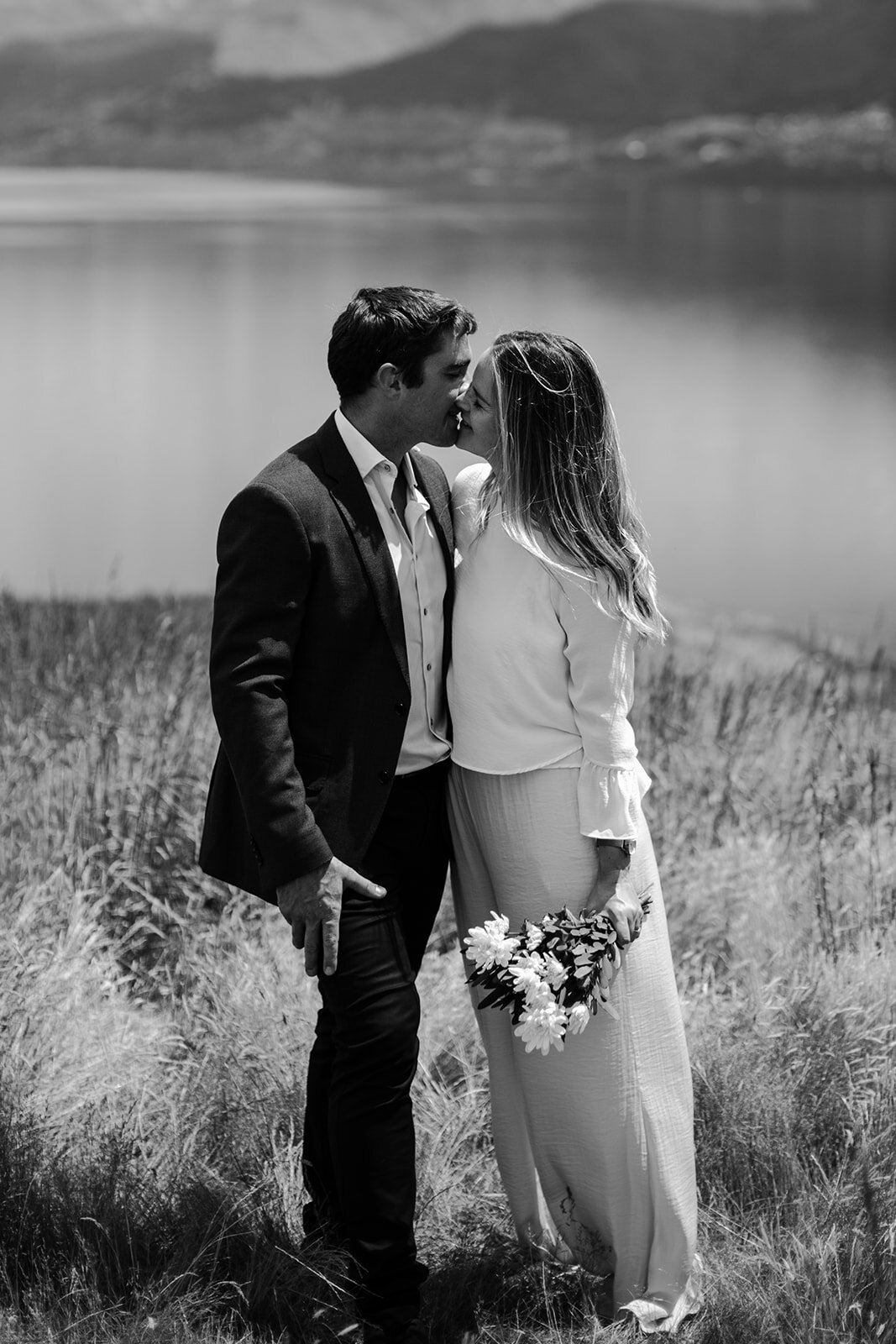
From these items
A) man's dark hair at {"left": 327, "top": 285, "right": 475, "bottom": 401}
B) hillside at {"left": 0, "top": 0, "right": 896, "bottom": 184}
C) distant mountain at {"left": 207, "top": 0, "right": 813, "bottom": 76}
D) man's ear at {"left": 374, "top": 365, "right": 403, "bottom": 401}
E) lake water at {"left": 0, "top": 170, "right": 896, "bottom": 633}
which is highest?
distant mountain at {"left": 207, "top": 0, "right": 813, "bottom": 76}

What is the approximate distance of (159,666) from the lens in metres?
6.96

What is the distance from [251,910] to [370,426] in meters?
2.15

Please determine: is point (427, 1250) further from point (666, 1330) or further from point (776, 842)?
point (776, 842)

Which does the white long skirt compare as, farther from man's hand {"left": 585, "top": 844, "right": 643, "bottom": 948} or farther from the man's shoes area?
the man's shoes area

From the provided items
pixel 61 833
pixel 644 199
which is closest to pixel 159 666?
pixel 61 833

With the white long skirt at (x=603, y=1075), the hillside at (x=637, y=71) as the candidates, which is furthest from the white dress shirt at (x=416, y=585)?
the hillside at (x=637, y=71)

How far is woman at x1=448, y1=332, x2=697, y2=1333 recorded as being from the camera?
243cm

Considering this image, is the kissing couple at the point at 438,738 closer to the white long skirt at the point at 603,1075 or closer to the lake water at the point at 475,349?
the white long skirt at the point at 603,1075

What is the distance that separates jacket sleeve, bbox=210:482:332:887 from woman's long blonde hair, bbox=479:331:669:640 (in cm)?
41

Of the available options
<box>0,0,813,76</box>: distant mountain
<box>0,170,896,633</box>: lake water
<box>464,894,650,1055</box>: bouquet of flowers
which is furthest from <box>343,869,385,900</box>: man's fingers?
<box>0,0,813,76</box>: distant mountain

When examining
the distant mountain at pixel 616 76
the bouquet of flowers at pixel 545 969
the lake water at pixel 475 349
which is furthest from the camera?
the distant mountain at pixel 616 76

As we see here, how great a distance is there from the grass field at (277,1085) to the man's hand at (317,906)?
24.1 inches

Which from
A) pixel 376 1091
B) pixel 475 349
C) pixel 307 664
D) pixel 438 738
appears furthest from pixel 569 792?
pixel 475 349

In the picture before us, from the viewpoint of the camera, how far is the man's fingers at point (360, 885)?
242 centimetres
